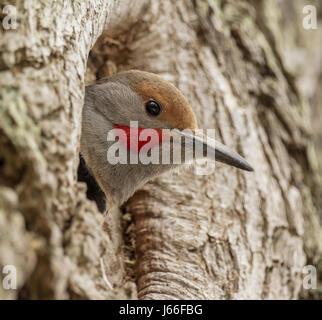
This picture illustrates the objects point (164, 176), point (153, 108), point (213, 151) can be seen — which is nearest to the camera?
point (213, 151)

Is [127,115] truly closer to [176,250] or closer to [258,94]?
[176,250]

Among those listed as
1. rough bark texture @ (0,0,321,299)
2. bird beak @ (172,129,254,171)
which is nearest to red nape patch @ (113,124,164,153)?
bird beak @ (172,129,254,171)

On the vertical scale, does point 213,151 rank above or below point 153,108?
below

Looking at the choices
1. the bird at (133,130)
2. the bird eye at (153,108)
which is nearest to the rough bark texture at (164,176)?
the bird at (133,130)

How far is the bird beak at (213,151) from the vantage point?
2668 millimetres

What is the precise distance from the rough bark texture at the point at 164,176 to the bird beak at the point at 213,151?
0.52m

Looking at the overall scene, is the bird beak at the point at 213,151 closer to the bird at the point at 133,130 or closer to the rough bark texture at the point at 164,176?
the bird at the point at 133,130

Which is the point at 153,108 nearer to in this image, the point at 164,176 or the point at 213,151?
the point at 213,151

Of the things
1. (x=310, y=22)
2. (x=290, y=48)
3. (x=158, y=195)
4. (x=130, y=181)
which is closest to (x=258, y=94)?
(x=158, y=195)

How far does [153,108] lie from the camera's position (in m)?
2.79

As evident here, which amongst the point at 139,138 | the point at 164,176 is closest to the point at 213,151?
the point at 139,138

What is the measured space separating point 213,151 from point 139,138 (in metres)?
0.41
